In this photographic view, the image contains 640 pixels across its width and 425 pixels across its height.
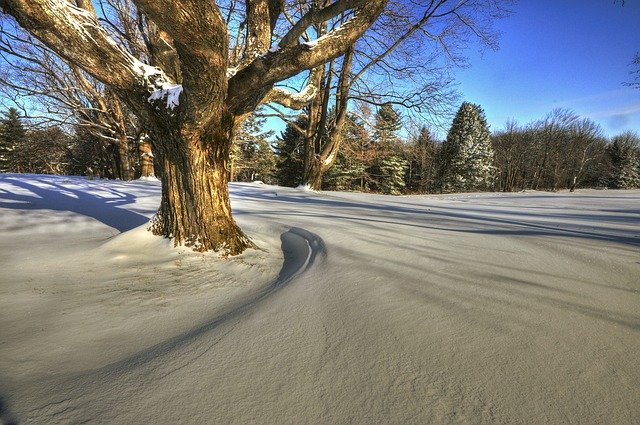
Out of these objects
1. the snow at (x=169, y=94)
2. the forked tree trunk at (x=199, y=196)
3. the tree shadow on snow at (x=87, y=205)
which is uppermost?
the snow at (x=169, y=94)

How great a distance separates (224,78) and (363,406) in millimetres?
2604

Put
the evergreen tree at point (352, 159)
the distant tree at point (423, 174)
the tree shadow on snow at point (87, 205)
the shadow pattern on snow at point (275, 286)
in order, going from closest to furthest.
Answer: the shadow pattern on snow at point (275, 286)
the tree shadow on snow at point (87, 205)
the evergreen tree at point (352, 159)
the distant tree at point (423, 174)

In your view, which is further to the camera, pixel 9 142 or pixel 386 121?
pixel 9 142

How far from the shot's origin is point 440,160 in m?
33.6

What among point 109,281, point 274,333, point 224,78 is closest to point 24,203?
point 109,281

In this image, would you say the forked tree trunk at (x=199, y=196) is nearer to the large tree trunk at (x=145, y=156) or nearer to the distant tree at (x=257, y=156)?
the large tree trunk at (x=145, y=156)

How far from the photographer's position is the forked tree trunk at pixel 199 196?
2.83 meters

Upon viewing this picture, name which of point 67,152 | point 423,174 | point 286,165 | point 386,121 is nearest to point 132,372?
point 386,121

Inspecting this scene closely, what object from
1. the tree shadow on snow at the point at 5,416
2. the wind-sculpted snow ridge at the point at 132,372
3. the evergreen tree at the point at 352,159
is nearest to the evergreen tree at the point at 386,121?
the evergreen tree at the point at 352,159

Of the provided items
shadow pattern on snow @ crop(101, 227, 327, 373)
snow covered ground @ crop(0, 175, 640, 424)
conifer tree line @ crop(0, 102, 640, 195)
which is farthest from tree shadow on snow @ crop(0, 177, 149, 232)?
conifer tree line @ crop(0, 102, 640, 195)

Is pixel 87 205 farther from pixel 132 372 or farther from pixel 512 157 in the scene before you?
pixel 512 157

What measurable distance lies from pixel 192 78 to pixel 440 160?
115ft

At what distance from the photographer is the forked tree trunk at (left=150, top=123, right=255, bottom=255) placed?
9.27 feet

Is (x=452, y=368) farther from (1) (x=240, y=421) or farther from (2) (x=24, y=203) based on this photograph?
(2) (x=24, y=203)
